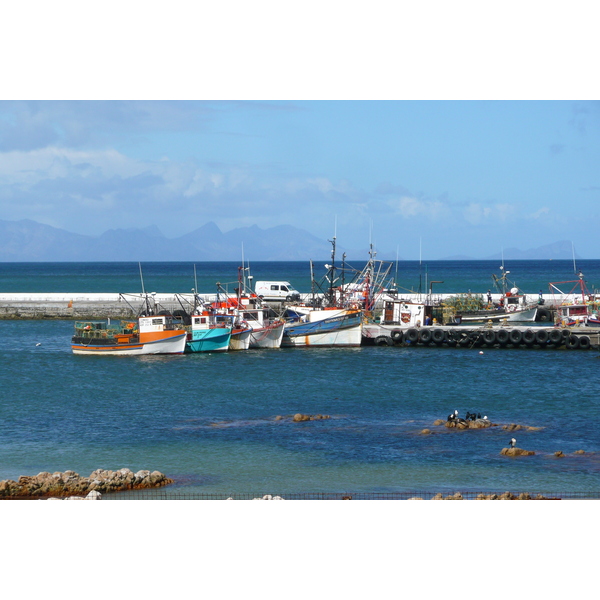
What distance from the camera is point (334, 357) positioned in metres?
50.4

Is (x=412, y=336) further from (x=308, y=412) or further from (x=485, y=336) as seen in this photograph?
(x=308, y=412)

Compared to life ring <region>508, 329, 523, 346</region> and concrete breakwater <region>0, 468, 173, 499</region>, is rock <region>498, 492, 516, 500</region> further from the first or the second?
life ring <region>508, 329, 523, 346</region>

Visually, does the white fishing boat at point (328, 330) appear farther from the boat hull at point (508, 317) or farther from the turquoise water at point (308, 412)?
the boat hull at point (508, 317)

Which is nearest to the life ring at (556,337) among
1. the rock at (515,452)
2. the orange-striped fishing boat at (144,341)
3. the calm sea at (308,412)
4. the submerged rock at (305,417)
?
the calm sea at (308,412)

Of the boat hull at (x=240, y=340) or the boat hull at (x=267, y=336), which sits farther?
the boat hull at (x=267, y=336)

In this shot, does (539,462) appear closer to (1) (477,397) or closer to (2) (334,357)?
(1) (477,397)

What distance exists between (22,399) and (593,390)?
85.6 feet

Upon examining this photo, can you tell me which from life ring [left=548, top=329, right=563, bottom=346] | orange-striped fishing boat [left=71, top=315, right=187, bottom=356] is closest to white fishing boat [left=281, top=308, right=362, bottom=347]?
orange-striped fishing boat [left=71, top=315, right=187, bottom=356]

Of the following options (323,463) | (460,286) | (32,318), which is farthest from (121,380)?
(460,286)

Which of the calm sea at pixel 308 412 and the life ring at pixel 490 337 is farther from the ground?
the life ring at pixel 490 337

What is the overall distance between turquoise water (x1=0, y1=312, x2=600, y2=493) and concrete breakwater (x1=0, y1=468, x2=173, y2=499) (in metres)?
1.06

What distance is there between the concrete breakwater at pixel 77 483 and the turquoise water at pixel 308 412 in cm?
106

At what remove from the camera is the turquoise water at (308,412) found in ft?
77.5

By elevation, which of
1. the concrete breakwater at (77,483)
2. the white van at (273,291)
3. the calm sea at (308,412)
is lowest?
the calm sea at (308,412)
